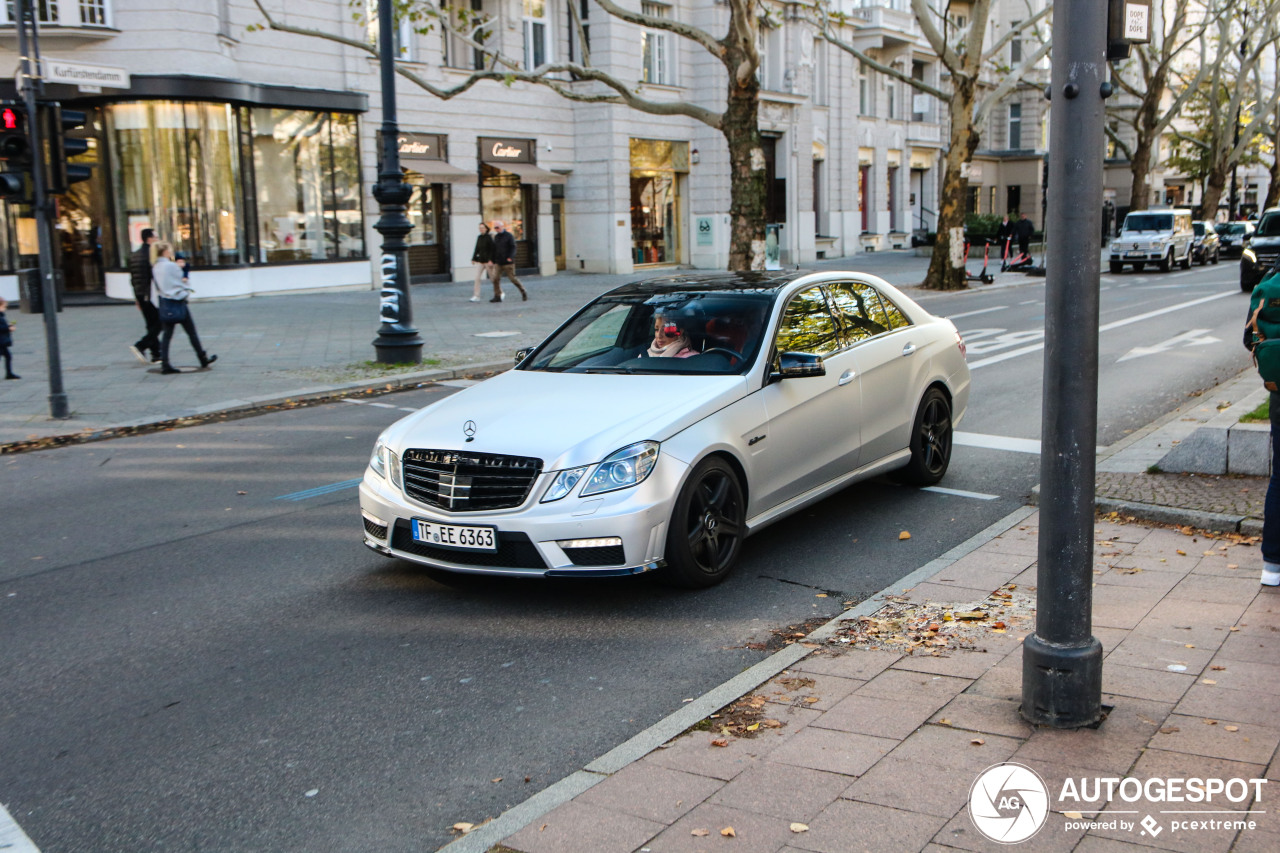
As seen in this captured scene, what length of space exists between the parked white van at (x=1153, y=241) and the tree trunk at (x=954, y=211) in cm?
810

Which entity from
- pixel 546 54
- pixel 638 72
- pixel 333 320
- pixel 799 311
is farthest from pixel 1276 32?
pixel 799 311

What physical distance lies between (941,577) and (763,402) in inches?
51.8

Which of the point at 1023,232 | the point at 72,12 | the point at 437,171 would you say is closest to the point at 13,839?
the point at 72,12

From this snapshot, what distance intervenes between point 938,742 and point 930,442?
453cm

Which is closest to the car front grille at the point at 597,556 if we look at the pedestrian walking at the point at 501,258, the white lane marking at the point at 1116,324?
the white lane marking at the point at 1116,324

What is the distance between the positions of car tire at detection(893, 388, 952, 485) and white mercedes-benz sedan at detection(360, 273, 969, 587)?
2cm

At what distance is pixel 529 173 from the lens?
111 feet

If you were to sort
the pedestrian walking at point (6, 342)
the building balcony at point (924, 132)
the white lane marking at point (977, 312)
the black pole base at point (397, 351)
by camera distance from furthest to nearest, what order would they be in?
1. the building balcony at point (924, 132)
2. the white lane marking at point (977, 312)
3. the black pole base at point (397, 351)
4. the pedestrian walking at point (6, 342)

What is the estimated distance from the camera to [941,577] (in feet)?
20.4

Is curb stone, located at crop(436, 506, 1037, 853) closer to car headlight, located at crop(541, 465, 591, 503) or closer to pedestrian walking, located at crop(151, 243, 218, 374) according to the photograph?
car headlight, located at crop(541, 465, 591, 503)

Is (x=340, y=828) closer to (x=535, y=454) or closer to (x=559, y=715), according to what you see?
(x=559, y=715)

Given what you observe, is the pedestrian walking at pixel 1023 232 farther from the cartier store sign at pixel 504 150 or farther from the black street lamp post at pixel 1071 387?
the black street lamp post at pixel 1071 387

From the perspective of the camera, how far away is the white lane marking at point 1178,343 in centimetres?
1620

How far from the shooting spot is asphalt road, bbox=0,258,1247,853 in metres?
4.05
